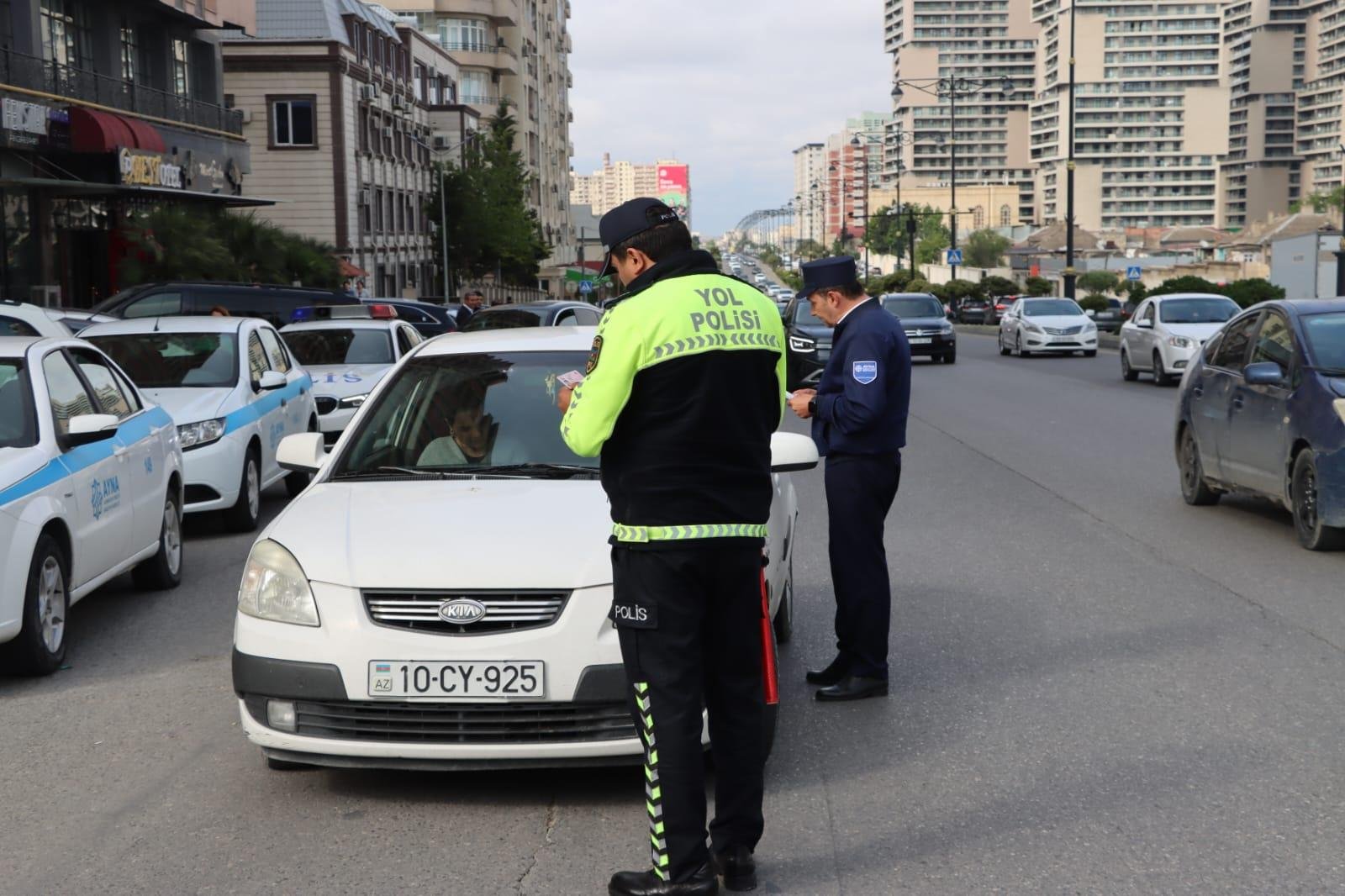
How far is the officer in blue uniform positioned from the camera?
645 centimetres

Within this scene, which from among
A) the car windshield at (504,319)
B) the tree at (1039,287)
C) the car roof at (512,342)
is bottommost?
the tree at (1039,287)

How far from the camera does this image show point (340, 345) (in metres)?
17.8

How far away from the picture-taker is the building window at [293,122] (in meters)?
62.7

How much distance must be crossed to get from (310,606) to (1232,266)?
12460cm

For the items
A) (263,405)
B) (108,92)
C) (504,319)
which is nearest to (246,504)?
(263,405)

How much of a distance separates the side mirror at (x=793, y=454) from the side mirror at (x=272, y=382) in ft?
23.3

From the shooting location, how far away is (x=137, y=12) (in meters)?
39.2

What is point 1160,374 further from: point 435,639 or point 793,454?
point 435,639

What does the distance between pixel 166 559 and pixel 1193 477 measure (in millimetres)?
7444

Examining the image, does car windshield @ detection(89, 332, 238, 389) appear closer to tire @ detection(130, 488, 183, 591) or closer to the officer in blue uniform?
tire @ detection(130, 488, 183, 591)

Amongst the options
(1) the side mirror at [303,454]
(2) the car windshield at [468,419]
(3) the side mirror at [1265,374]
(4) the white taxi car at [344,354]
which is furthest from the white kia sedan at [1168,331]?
(1) the side mirror at [303,454]

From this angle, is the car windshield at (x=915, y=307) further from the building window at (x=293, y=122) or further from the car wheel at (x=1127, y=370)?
the building window at (x=293, y=122)

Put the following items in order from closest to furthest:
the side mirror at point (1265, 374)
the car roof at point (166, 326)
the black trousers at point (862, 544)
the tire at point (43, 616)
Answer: the black trousers at point (862, 544), the tire at point (43, 616), the side mirror at point (1265, 374), the car roof at point (166, 326)

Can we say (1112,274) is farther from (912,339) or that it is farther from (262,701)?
(262,701)
